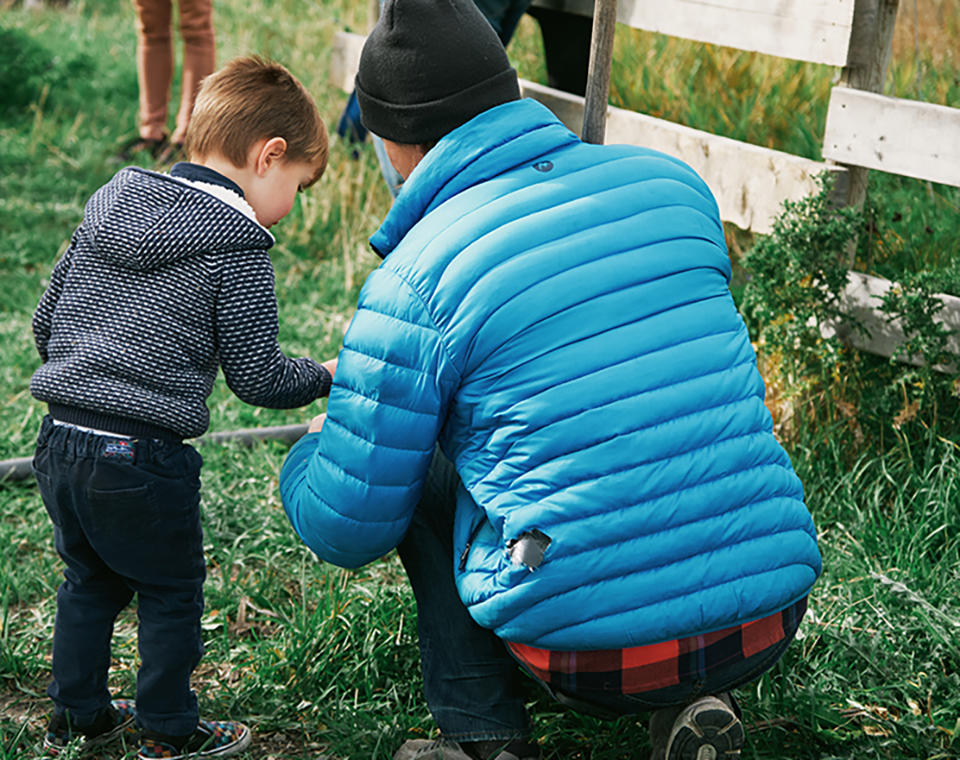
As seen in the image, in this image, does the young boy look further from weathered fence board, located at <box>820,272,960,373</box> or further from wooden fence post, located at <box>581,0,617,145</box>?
weathered fence board, located at <box>820,272,960,373</box>

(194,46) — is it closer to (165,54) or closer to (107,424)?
(165,54)

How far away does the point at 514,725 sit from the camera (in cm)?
209

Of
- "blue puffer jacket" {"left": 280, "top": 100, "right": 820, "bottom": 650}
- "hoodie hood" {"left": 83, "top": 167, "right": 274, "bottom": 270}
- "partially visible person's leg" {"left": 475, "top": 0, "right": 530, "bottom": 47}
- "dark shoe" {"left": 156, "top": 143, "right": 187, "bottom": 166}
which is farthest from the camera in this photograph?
"dark shoe" {"left": 156, "top": 143, "right": 187, "bottom": 166}

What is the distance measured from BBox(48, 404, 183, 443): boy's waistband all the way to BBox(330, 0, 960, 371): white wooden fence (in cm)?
187

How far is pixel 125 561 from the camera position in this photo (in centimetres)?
210

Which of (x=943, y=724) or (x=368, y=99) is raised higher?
(x=368, y=99)

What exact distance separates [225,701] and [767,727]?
1.13 metres

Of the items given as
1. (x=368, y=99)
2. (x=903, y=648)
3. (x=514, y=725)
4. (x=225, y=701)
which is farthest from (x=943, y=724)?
(x=368, y=99)

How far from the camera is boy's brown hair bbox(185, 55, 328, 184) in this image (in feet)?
7.06

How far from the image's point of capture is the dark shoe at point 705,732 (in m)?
1.87

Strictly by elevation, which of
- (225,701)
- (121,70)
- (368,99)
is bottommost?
(225,701)

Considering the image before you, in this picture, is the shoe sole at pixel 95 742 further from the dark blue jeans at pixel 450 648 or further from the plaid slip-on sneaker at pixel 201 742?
the dark blue jeans at pixel 450 648

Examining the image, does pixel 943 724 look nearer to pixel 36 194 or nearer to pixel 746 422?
pixel 746 422

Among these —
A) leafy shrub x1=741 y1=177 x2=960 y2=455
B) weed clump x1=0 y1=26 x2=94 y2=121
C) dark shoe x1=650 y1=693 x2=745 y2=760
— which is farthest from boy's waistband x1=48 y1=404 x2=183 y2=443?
weed clump x1=0 y1=26 x2=94 y2=121
